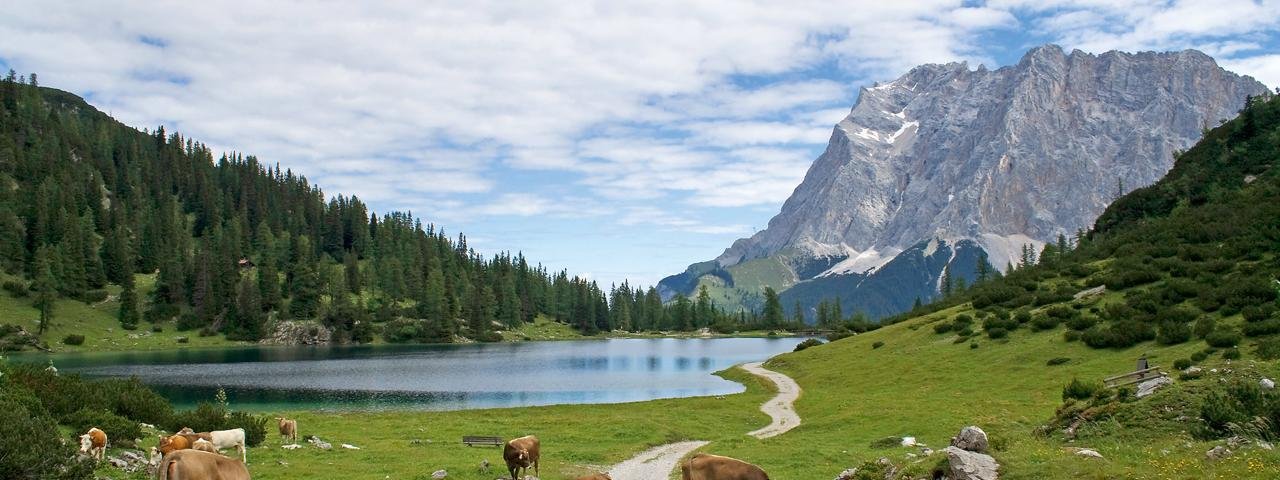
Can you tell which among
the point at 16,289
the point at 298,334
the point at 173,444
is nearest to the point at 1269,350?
the point at 173,444

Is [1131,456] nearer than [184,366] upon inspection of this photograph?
Yes

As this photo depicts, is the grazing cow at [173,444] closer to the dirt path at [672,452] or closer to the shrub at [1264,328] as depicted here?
the dirt path at [672,452]

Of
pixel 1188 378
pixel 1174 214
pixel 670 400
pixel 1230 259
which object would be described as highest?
pixel 1174 214

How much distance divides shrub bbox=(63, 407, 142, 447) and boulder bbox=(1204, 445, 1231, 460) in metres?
32.8

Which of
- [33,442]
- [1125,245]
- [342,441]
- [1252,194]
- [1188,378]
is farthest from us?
[1125,245]

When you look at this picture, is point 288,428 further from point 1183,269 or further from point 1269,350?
point 1183,269

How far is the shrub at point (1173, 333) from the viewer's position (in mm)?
50469

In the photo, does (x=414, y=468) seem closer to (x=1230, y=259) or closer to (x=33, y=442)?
(x=33, y=442)

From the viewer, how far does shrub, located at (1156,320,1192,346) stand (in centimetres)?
5047

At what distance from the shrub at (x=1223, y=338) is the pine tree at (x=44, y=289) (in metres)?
172

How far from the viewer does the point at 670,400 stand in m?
67.3

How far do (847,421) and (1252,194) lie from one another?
199ft

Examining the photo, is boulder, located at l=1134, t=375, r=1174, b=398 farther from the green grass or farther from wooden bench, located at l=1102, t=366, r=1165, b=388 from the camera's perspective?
the green grass

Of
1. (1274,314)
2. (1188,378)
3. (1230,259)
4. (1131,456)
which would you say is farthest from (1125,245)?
(1131,456)
